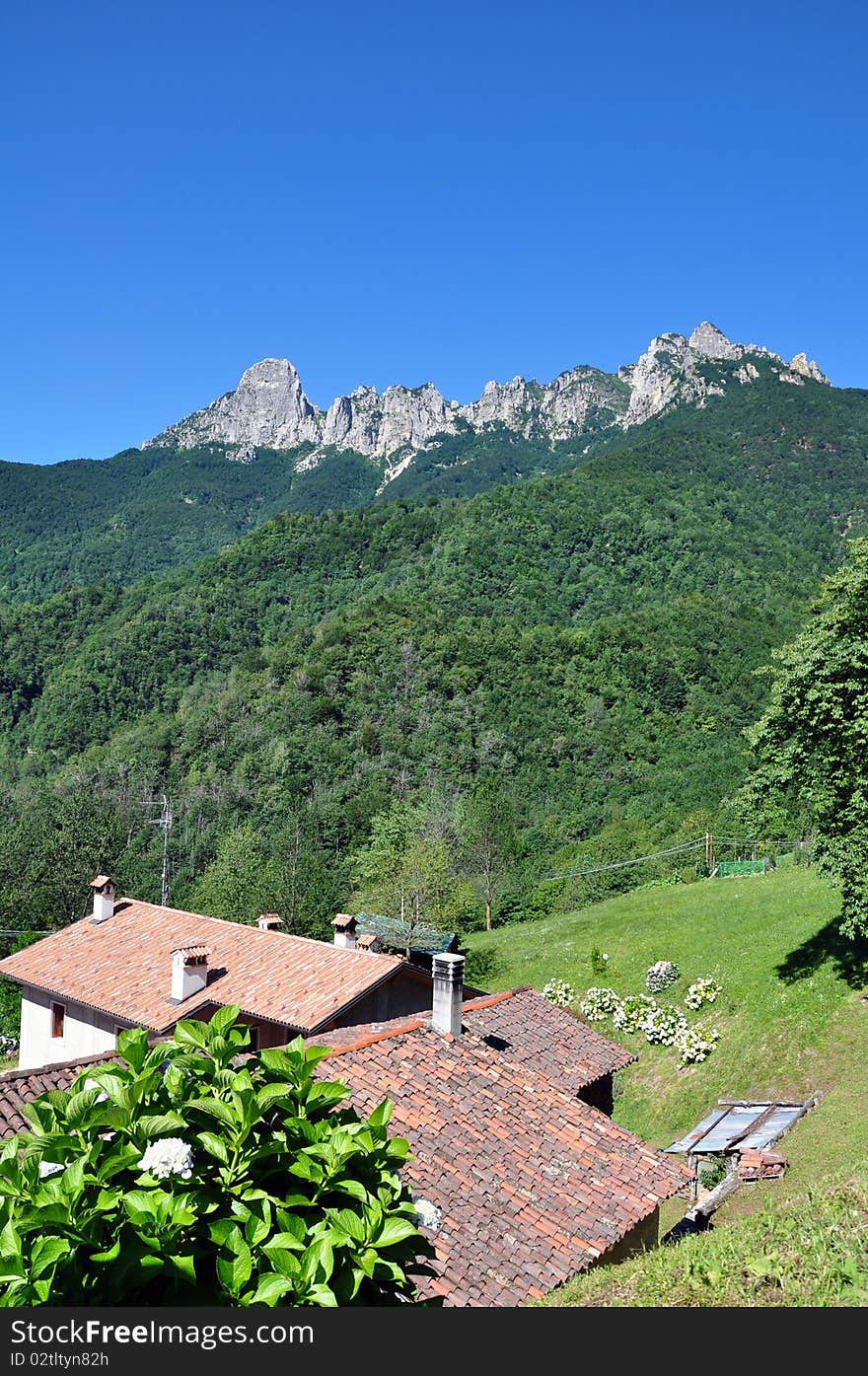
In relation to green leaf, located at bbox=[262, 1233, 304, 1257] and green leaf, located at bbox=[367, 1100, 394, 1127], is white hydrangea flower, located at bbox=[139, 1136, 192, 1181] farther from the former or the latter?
green leaf, located at bbox=[367, 1100, 394, 1127]

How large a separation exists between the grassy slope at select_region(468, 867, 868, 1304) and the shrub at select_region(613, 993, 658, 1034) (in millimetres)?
653

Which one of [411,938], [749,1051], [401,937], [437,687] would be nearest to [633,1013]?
[749,1051]

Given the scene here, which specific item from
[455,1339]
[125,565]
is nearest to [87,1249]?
[455,1339]

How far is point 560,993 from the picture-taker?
1081 inches

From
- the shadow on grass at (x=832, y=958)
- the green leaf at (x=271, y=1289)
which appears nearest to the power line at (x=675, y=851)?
the shadow on grass at (x=832, y=958)

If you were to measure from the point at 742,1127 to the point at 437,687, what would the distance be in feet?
243

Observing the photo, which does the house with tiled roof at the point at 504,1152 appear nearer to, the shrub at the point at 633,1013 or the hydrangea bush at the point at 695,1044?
the hydrangea bush at the point at 695,1044

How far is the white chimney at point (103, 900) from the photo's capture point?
26359 millimetres

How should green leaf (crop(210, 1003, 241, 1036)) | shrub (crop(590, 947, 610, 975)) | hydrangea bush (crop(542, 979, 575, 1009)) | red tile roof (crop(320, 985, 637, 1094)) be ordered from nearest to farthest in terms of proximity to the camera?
green leaf (crop(210, 1003, 241, 1036)) < red tile roof (crop(320, 985, 637, 1094)) < hydrangea bush (crop(542, 979, 575, 1009)) < shrub (crop(590, 947, 610, 975))

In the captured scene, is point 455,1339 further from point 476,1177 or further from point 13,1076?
point 13,1076

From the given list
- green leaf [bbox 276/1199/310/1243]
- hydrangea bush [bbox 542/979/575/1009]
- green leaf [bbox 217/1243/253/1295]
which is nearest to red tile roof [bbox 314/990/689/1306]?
green leaf [bbox 276/1199/310/1243]

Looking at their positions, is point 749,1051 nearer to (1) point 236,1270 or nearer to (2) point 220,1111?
(2) point 220,1111

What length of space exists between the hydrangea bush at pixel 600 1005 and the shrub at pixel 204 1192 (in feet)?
76.1

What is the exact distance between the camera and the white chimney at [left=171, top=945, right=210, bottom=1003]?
1989 cm
